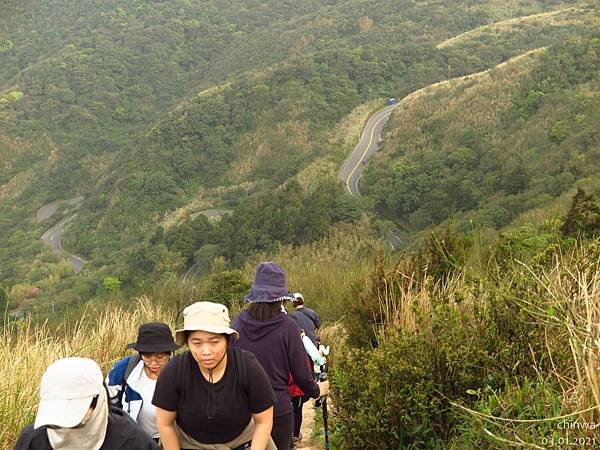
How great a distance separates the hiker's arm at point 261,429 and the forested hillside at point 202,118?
100 ft

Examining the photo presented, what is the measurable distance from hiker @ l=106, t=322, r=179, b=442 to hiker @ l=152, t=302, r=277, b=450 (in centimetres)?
61

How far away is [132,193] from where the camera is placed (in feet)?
202

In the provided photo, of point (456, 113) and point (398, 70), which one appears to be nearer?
point (456, 113)

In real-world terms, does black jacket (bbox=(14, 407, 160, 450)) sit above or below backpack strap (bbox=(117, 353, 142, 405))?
above

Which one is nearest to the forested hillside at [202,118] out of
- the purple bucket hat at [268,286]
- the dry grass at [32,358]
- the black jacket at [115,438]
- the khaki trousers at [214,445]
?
the dry grass at [32,358]

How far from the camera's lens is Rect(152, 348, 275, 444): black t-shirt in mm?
2445

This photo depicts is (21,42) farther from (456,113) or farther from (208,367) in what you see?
(208,367)

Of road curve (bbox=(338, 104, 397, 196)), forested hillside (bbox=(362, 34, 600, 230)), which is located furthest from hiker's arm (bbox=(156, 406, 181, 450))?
road curve (bbox=(338, 104, 397, 196))

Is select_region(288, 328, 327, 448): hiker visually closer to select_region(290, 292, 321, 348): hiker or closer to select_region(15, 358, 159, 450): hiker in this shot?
select_region(290, 292, 321, 348): hiker

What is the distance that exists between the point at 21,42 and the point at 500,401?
5413 inches

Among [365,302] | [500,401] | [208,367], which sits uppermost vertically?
[208,367]

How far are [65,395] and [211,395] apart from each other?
24.0 inches

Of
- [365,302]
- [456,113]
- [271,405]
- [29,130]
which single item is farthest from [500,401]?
[29,130]

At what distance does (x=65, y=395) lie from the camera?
203cm
